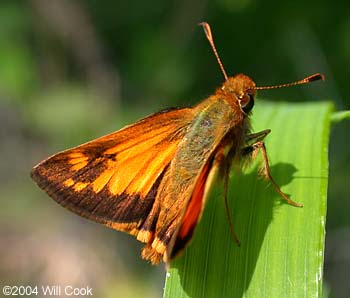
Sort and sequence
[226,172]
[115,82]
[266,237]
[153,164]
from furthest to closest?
[115,82], [153,164], [226,172], [266,237]

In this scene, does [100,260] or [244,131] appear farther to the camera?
[100,260]

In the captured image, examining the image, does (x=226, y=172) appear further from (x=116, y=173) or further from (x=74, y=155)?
(x=74, y=155)

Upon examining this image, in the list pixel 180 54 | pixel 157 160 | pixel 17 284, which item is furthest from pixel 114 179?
pixel 180 54

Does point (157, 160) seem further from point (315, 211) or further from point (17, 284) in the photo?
point (17, 284)

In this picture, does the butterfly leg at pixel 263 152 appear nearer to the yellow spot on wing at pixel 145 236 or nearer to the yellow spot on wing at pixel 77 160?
the yellow spot on wing at pixel 145 236

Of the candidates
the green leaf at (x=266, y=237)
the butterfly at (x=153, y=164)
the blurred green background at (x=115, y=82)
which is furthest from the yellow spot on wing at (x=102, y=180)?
the blurred green background at (x=115, y=82)

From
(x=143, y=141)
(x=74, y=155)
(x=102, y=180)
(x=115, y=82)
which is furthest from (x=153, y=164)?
(x=115, y=82)

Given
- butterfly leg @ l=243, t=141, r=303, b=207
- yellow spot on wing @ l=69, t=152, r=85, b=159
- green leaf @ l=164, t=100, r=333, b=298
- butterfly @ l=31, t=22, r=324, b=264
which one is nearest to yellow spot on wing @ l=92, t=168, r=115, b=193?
butterfly @ l=31, t=22, r=324, b=264
